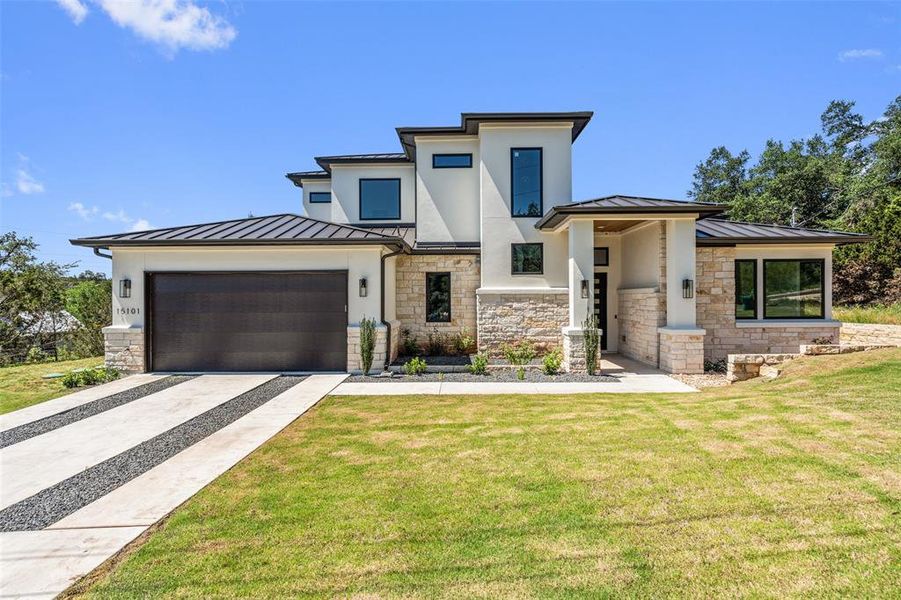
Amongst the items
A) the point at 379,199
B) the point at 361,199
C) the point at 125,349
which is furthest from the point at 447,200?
the point at 125,349

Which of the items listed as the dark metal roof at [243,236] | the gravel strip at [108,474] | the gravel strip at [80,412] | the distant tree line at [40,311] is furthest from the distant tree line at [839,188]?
the distant tree line at [40,311]

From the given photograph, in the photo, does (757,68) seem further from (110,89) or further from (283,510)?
(110,89)

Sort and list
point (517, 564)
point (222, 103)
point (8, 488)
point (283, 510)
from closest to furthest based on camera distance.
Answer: point (517, 564)
point (283, 510)
point (8, 488)
point (222, 103)

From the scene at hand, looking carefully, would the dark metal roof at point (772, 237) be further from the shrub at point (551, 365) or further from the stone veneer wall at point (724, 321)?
the shrub at point (551, 365)

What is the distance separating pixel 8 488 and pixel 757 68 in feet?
63.2

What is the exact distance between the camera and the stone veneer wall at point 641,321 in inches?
416


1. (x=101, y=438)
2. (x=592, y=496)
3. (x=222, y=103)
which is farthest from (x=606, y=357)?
(x=222, y=103)

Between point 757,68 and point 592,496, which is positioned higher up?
point 757,68

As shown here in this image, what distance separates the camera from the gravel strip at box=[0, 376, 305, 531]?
363cm

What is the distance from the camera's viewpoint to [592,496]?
3.61 m

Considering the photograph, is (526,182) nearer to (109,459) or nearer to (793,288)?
(793,288)

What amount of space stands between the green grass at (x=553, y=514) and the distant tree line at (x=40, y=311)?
54.8 feet

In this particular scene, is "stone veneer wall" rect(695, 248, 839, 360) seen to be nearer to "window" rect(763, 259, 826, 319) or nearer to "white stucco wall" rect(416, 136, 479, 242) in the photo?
"window" rect(763, 259, 826, 319)

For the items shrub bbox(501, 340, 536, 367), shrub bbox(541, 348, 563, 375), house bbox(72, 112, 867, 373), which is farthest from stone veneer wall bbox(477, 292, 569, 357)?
shrub bbox(541, 348, 563, 375)
